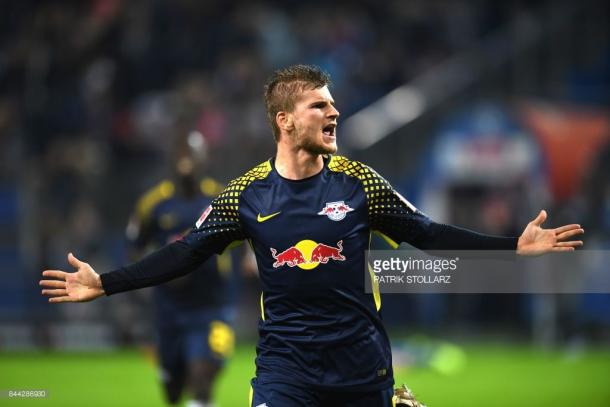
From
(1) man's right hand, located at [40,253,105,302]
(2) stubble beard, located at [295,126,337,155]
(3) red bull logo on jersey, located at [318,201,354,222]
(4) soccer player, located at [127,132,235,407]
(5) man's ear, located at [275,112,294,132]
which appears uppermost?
(4) soccer player, located at [127,132,235,407]

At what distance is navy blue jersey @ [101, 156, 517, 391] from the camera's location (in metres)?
6.30

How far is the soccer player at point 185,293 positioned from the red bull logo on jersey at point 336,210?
4.15 metres

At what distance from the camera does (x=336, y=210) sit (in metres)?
6.41

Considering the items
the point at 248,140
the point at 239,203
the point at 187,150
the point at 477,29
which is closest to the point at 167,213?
the point at 187,150

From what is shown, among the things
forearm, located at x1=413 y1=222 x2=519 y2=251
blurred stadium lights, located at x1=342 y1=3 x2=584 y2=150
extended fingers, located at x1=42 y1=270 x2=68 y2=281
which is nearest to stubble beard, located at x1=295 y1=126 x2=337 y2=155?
forearm, located at x1=413 y1=222 x2=519 y2=251

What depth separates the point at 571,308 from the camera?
1809cm

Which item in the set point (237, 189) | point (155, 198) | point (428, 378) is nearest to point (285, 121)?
point (237, 189)

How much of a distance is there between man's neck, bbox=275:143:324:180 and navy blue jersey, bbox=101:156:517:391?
42 millimetres

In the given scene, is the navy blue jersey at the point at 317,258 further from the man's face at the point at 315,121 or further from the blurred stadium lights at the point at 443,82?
the blurred stadium lights at the point at 443,82

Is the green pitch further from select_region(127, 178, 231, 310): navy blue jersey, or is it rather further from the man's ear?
the man's ear

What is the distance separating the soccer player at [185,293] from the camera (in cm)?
1040

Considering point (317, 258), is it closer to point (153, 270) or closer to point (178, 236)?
point (153, 270)

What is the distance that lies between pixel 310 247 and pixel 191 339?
168 inches

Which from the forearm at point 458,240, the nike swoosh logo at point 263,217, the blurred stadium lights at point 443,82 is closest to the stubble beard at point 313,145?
the nike swoosh logo at point 263,217
